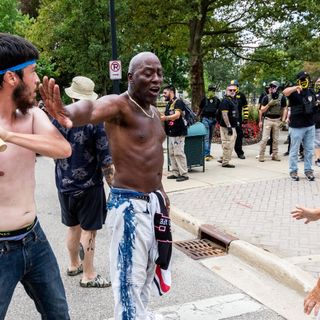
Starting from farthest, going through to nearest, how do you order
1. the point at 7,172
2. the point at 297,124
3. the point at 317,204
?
the point at 297,124
the point at 317,204
the point at 7,172

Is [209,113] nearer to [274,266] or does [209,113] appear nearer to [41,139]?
[274,266]

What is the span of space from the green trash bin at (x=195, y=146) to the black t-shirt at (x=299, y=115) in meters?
1.93

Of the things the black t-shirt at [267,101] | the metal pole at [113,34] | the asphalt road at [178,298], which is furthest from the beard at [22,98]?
the metal pole at [113,34]

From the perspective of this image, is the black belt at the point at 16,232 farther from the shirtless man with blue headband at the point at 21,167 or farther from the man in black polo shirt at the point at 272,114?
the man in black polo shirt at the point at 272,114

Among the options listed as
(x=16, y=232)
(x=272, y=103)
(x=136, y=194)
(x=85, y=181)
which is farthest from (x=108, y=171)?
(x=272, y=103)

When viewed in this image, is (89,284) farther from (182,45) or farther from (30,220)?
(182,45)

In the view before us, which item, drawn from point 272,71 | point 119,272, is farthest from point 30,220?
point 272,71

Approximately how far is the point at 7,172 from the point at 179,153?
252 inches

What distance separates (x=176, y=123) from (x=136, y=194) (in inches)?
220

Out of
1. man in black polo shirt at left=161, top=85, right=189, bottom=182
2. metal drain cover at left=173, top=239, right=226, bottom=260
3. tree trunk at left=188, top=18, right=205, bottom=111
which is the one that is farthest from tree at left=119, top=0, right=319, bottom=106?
metal drain cover at left=173, top=239, right=226, bottom=260

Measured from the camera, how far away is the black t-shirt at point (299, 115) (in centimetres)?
792

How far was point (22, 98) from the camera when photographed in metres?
2.15

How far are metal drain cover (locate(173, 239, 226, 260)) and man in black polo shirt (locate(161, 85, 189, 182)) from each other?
307cm

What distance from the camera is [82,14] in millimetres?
14453
